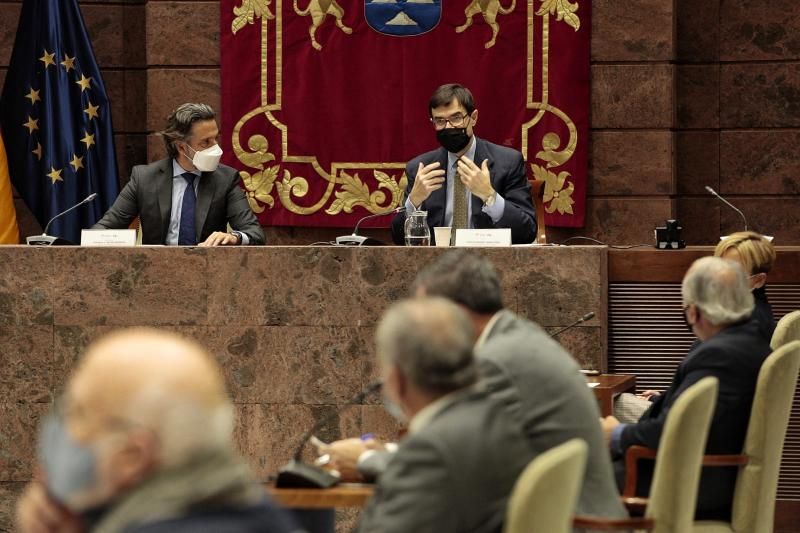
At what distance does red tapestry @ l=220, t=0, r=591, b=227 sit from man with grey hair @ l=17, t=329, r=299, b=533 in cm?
651

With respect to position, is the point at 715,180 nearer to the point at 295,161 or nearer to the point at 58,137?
the point at 295,161

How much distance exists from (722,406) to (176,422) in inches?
102

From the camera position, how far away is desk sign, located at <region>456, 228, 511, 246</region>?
550 cm

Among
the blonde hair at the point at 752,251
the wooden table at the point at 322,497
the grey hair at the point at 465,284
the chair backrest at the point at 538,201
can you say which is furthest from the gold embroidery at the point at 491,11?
the wooden table at the point at 322,497

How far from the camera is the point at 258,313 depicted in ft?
17.9

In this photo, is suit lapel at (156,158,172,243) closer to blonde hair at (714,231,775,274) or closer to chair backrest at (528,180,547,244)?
chair backrest at (528,180,547,244)

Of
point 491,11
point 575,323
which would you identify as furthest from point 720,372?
point 491,11

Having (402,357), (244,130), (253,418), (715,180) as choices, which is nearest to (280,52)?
(244,130)

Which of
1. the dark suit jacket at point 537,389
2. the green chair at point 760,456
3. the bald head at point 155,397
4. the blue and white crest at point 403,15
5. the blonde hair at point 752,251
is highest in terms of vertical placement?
the blue and white crest at point 403,15

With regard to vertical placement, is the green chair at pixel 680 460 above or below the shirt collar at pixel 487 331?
below

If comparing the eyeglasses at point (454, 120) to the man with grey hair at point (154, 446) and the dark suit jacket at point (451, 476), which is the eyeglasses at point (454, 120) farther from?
the man with grey hair at point (154, 446)

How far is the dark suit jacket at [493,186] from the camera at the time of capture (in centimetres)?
610

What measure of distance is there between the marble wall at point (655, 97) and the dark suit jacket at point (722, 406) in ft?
14.1

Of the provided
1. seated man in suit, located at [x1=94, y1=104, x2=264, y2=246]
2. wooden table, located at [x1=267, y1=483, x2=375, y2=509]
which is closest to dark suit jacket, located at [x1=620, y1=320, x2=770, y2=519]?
wooden table, located at [x1=267, y1=483, x2=375, y2=509]
